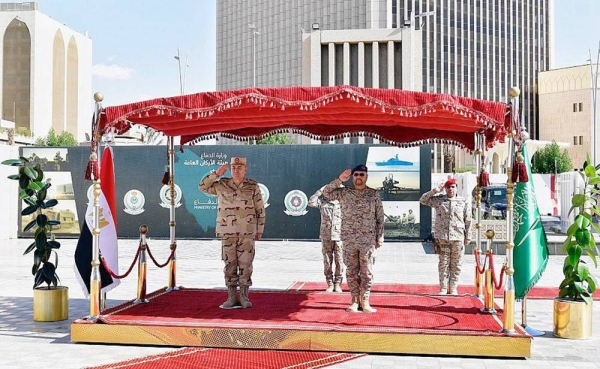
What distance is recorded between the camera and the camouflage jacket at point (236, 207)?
26.6 feet

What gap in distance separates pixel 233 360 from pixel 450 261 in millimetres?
4270

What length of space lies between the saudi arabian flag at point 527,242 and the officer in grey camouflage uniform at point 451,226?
185 centimetres

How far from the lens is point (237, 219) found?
8.12 metres

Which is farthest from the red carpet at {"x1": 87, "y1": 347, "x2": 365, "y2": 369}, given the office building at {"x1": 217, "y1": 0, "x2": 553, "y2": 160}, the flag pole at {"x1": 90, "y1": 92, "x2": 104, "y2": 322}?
the office building at {"x1": 217, "y1": 0, "x2": 553, "y2": 160}

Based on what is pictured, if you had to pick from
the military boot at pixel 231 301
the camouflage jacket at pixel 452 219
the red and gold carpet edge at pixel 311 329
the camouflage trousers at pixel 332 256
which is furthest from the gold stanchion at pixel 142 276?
the camouflage jacket at pixel 452 219

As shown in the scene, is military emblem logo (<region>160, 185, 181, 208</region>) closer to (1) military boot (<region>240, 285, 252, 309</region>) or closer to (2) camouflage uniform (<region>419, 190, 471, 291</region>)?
(2) camouflage uniform (<region>419, 190, 471, 291</region>)

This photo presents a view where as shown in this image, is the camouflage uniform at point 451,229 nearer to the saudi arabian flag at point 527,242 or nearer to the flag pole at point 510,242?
the saudi arabian flag at point 527,242

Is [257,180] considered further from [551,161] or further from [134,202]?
[551,161]

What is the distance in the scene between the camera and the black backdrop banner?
2156 centimetres

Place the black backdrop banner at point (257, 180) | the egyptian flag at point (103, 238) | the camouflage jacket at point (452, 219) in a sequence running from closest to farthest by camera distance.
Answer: the egyptian flag at point (103, 238), the camouflage jacket at point (452, 219), the black backdrop banner at point (257, 180)

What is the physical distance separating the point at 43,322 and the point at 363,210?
4.18 m

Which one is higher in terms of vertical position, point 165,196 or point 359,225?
point 165,196

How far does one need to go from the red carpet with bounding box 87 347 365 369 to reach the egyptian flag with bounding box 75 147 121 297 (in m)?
1.68

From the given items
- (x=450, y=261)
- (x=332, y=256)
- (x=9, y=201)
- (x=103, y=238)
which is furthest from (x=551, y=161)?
(x=103, y=238)
